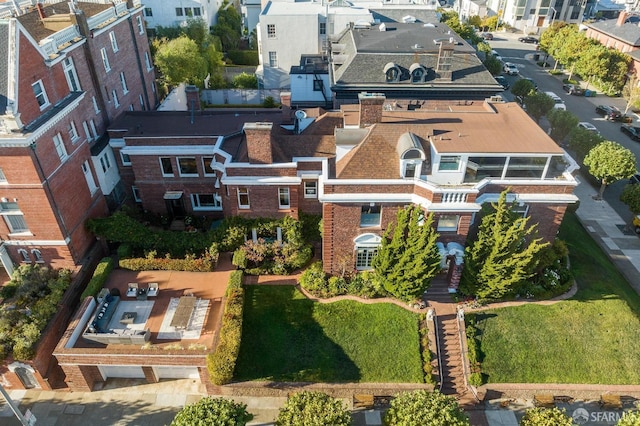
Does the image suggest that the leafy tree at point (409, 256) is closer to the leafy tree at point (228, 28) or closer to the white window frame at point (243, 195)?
the white window frame at point (243, 195)

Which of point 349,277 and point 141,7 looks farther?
point 141,7

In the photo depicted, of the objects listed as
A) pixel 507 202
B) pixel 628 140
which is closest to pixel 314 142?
pixel 507 202

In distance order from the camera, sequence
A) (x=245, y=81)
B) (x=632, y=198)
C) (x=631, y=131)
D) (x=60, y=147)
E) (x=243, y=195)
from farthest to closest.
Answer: (x=245, y=81) → (x=631, y=131) → (x=632, y=198) → (x=243, y=195) → (x=60, y=147)

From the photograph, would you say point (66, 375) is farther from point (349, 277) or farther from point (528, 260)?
point (528, 260)

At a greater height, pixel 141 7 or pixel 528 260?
pixel 141 7

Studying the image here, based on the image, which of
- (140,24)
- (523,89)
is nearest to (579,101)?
(523,89)

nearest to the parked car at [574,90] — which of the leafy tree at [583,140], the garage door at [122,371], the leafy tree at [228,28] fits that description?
the leafy tree at [583,140]

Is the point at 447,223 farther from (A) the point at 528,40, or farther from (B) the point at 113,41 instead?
(A) the point at 528,40
